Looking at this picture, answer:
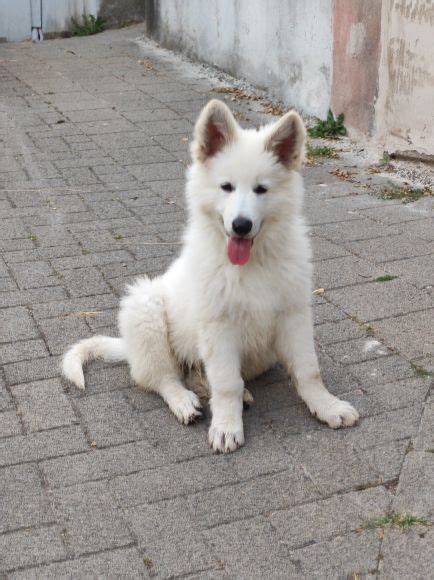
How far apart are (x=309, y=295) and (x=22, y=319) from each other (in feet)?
6.18

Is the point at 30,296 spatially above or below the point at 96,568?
below

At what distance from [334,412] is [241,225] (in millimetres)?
932

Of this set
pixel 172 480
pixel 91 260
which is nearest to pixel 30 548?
pixel 172 480

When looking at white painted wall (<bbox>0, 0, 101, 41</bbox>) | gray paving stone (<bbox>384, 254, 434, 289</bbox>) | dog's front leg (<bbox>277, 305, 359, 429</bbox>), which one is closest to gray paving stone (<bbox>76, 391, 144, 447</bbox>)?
Answer: dog's front leg (<bbox>277, 305, 359, 429</bbox>)

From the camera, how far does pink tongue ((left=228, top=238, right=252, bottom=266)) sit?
3693 mm

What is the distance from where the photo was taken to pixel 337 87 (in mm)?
8203

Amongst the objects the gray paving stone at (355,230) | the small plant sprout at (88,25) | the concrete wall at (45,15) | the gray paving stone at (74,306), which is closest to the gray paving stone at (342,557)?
the gray paving stone at (74,306)

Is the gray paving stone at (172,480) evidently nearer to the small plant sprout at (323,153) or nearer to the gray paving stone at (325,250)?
the gray paving stone at (325,250)

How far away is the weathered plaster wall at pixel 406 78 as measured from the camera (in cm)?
697

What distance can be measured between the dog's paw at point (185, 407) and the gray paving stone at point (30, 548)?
35.5 inches

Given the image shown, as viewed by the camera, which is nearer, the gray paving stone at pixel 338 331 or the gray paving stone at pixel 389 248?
the gray paving stone at pixel 338 331

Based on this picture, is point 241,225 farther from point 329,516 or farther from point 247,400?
point 329,516

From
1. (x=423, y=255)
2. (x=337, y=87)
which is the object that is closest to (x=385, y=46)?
(x=337, y=87)

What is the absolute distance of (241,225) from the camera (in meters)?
3.57
